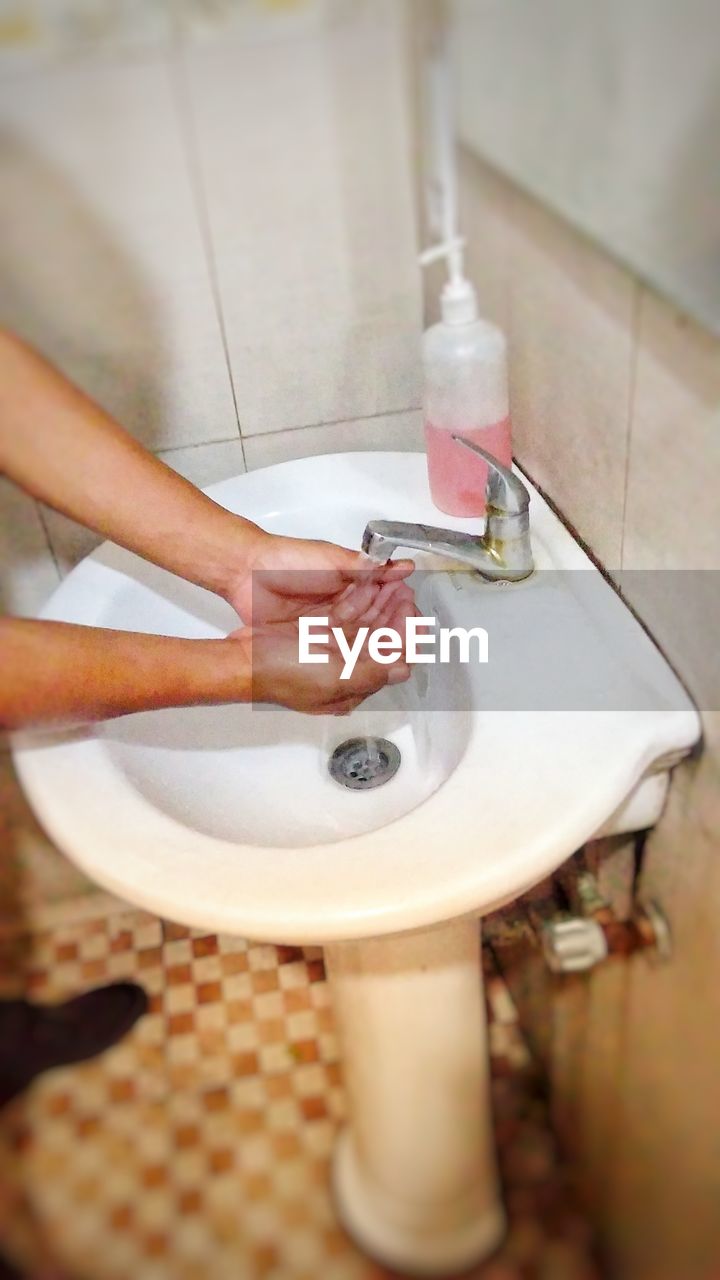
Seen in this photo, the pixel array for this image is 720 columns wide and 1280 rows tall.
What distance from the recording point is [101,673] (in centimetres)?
63

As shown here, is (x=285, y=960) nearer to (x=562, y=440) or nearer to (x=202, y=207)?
(x=562, y=440)

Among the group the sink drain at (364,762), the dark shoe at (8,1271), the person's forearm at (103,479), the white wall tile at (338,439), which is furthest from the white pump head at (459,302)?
the dark shoe at (8,1271)

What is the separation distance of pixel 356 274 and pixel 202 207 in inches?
4.7

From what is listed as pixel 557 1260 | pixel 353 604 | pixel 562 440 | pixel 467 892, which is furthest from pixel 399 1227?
pixel 562 440

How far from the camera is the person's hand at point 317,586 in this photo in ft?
2.43

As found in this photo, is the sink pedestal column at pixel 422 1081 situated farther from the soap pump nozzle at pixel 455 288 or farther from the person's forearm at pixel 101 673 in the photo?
the soap pump nozzle at pixel 455 288

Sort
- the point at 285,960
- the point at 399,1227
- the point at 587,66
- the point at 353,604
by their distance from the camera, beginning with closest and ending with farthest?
the point at 587,66, the point at 399,1227, the point at 353,604, the point at 285,960

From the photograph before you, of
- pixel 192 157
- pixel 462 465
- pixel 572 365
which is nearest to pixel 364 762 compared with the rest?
pixel 462 465

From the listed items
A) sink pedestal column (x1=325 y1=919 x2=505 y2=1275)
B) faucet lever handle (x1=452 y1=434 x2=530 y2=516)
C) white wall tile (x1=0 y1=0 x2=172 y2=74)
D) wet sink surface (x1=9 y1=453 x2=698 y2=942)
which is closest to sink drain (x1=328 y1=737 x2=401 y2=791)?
wet sink surface (x1=9 y1=453 x2=698 y2=942)

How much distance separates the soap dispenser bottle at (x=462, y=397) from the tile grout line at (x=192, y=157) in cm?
15

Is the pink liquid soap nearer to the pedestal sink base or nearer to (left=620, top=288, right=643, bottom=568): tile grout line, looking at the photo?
(left=620, top=288, right=643, bottom=568): tile grout line

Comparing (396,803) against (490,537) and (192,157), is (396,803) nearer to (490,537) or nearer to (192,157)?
(490,537)

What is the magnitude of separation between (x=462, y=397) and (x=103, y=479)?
27 cm

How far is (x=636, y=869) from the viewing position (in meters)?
0.74
